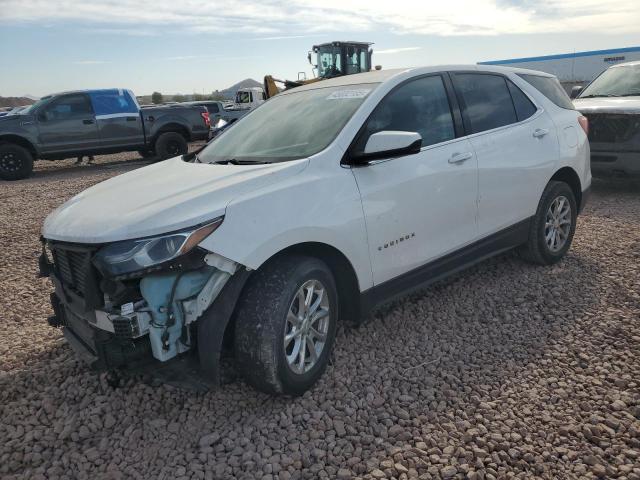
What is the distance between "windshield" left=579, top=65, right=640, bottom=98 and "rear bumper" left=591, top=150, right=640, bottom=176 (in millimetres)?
1311

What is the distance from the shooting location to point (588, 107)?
758cm

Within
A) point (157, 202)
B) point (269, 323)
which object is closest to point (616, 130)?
point (269, 323)

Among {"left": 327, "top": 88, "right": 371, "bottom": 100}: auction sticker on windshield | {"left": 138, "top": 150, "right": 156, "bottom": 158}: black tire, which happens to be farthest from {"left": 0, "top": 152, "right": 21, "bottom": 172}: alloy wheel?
{"left": 327, "top": 88, "right": 371, "bottom": 100}: auction sticker on windshield

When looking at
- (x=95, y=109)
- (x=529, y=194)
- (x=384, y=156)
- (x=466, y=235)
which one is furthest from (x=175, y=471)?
(x=95, y=109)

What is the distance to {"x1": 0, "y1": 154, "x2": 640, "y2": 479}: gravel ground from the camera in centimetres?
247

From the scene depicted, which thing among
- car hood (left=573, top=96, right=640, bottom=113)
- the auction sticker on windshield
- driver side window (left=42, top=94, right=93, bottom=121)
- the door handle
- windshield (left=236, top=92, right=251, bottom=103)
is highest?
windshield (left=236, top=92, right=251, bottom=103)

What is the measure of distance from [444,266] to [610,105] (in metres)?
5.37

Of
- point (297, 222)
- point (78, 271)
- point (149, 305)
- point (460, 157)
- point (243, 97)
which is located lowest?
point (149, 305)

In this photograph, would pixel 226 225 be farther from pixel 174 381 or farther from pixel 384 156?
pixel 384 156

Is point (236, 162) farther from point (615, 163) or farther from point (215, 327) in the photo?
point (615, 163)

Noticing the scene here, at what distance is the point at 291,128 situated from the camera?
138 inches

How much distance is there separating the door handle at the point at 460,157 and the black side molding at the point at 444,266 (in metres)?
0.64

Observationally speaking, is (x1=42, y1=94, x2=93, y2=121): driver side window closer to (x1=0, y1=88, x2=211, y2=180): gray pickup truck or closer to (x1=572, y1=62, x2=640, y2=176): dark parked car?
(x1=0, y1=88, x2=211, y2=180): gray pickup truck

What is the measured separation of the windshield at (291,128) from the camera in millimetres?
3227
